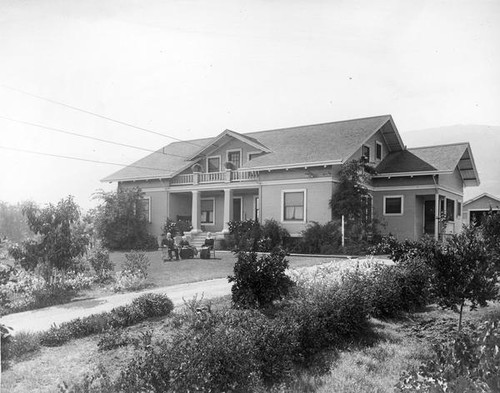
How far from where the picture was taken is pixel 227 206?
7301mm

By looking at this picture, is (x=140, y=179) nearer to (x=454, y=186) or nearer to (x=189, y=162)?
(x=189, y=162)

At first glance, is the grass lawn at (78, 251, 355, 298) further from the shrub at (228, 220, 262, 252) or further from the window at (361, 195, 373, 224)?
the window at (361, 195, 373, 224)

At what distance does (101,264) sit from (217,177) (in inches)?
108

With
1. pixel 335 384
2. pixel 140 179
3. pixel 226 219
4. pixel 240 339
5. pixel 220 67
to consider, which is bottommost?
pixel 335 384

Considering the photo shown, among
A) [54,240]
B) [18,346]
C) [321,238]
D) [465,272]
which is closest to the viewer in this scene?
[18,346]

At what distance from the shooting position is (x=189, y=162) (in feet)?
22.4

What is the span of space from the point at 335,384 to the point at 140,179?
4.00 metres

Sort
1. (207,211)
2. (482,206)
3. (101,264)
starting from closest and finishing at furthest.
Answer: (207,211) → (101,264) → (482,206)

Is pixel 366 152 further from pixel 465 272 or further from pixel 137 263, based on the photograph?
pixel 137 263

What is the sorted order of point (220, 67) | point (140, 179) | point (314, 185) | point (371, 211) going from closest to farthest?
point (220, 67) < point (140, 179) < point (314, 185) < point (371, 211)

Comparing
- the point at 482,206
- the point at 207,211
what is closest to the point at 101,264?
the point at 207,211

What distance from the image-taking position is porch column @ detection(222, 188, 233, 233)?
22.8 ft

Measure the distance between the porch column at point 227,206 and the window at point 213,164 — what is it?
420 millimetres

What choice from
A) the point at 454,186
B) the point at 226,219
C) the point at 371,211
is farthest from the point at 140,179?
the point at 454,186
